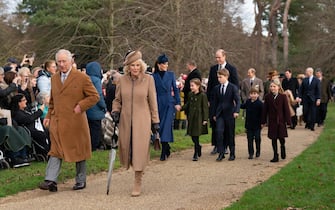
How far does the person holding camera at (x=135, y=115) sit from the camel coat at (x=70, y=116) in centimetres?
45

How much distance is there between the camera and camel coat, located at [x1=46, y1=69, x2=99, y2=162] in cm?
848

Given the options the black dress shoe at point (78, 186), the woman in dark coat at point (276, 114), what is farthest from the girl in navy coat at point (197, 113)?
the black dress shoe at point (78, 186)

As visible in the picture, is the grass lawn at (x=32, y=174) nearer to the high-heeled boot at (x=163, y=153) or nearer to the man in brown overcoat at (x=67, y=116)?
the high-heeled boot at (x=163, y=153)

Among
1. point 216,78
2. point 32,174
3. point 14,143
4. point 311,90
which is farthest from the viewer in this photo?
point 311,90

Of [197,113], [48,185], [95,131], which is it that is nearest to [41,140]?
[95,131]

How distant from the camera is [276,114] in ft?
38.4

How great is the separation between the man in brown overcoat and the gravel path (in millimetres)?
482

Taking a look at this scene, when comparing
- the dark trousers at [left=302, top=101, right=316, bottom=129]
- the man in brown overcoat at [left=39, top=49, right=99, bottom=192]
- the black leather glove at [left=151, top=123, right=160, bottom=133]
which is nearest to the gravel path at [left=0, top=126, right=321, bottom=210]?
the man in brown overcoat at [left=39, top=49, right=99, bottom=192]

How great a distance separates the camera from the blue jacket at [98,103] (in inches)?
476

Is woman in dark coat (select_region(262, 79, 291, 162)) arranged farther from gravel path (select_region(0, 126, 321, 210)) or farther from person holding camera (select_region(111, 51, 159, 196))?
person holding camera (select_region(111, 51, 159, 196))

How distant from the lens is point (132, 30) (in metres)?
28.7

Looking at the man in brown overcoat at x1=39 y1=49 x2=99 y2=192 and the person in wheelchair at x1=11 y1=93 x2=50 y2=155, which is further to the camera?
the person in wheelchair at x1=11 y1=93 x2=50 y2=155

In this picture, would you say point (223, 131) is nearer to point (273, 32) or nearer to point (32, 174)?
point (32, 174)

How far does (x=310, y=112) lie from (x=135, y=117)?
39.3 ft
